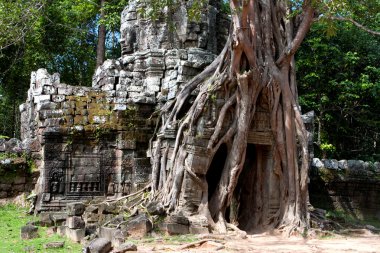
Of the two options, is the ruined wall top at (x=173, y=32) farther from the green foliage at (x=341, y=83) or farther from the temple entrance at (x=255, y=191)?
the green foliage at (x=341, y=83)

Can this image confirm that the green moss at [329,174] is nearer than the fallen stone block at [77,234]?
No

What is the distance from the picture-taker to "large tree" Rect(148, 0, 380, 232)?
26.9 ft

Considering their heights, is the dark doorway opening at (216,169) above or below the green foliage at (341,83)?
below

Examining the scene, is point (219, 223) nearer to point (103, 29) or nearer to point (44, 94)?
point (44, 94)

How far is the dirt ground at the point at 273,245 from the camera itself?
655cm

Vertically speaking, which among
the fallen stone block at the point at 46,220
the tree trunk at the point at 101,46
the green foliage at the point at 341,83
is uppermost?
the tree trunk at the point at 101,46

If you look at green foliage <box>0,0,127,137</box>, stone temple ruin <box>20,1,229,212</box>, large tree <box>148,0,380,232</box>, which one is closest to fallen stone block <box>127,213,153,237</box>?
large tree <box>148,0,380,232</box>

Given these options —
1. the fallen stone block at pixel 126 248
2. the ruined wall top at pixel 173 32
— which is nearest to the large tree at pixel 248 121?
the fallen stone block at pixel 126 248

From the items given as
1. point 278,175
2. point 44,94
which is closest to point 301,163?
point 278,175

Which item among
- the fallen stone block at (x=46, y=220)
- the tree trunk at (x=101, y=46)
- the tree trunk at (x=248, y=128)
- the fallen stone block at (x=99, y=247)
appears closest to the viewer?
the fallen stone block at (x=99, y=247)

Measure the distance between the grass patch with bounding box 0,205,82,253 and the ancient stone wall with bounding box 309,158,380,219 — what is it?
6.48 metres

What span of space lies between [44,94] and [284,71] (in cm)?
502

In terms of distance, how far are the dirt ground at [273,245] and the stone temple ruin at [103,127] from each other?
10.5 ft

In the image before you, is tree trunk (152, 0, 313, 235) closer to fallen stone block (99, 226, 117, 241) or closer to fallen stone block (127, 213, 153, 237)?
fallen stone block (127, 213, 153, 237)
